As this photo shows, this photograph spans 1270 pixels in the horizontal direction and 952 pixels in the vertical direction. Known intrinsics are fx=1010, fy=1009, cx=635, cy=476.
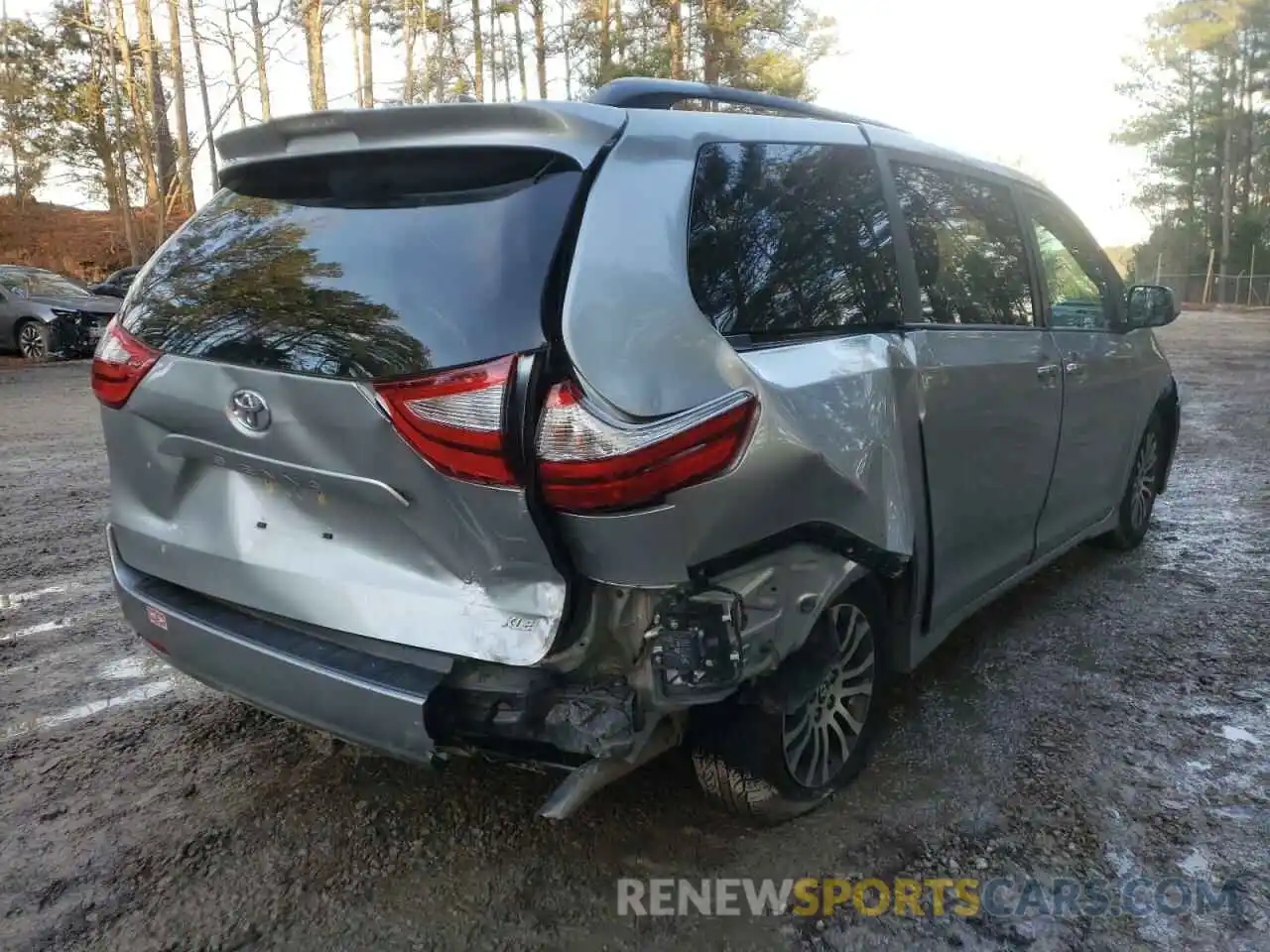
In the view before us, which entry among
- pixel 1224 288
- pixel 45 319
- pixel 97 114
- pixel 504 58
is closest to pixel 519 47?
pixel 504 58

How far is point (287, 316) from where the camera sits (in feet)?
7.68

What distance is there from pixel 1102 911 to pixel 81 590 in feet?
14.5

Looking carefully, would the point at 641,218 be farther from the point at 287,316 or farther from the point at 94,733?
the point at 94,733

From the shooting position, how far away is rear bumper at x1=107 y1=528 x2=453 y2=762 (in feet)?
7.10

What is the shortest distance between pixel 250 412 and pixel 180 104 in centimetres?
2440

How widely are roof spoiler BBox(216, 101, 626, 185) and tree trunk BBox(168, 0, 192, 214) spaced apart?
22.4 metres

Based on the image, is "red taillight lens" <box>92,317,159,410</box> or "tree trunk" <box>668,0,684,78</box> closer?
"red taillight lens" <box>92,317,159,410</box>

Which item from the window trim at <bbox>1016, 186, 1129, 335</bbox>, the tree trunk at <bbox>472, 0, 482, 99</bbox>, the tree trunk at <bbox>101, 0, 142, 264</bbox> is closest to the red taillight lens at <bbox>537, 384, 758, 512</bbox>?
the window trim at <bbox>1016, 186, 1129, 335</bbox>

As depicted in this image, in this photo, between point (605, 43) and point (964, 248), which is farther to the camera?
point (605, 43)

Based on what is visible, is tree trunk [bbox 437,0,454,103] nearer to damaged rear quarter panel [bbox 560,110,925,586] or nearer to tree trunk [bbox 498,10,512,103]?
tree trunk [bbox 498,10,512,103]

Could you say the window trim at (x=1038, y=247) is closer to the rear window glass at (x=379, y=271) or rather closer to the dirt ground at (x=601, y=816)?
the dirt ground at (x=601, y=816)

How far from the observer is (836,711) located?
9.41 feet

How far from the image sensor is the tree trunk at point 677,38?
82.6ft

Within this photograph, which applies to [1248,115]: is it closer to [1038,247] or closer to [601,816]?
[1038,247]
